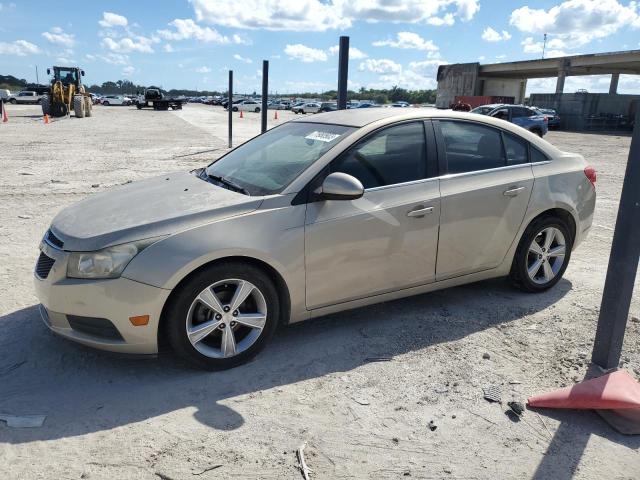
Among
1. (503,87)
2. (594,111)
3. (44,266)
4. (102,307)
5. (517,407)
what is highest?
(503,87)

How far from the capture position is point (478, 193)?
4.25 meters

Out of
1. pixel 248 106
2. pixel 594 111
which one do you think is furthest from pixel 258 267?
pixel 248 106

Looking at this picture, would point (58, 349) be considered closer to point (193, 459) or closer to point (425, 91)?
point (193, 459)

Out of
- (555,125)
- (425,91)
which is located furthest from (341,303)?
(425,91)

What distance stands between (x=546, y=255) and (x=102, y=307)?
3.70 m

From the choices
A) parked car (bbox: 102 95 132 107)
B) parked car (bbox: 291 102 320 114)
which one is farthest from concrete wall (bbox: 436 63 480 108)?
parked car (bbox: 102 95 132 107)

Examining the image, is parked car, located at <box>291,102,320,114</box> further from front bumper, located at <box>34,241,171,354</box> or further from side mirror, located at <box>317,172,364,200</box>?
front bumper, located at <box>34,241,171,354</box>

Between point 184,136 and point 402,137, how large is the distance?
756 inches

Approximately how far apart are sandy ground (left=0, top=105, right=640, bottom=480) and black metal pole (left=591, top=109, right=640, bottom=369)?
25cm

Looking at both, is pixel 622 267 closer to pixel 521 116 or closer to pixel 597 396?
pixel 597 396

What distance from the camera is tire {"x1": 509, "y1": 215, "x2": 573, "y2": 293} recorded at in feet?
15.2

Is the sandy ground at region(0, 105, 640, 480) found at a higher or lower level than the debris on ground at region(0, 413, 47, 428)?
higher

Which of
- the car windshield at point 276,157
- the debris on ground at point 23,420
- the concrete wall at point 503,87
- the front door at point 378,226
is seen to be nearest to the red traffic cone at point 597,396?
the front door at point 378,226

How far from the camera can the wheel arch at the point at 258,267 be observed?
3246 millimetres
